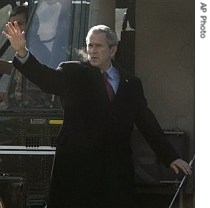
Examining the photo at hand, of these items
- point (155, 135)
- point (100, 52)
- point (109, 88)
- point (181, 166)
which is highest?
point (100, 52)

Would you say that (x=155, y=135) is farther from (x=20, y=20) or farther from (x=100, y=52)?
(x=20, y=20)

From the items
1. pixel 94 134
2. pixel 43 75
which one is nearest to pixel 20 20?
pixel 43 75

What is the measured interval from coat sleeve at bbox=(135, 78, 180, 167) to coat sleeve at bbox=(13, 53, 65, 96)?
49 cm

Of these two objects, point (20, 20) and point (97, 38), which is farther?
point (20, 20)

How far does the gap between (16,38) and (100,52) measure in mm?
518

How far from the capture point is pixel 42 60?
409 cm

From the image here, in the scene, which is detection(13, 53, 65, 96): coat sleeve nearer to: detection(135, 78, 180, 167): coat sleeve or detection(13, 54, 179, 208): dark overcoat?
detection(13, 54, 179, 208): dark overcoat

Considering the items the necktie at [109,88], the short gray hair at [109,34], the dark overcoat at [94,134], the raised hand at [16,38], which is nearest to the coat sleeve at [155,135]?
the dark overcoat at [94,134]

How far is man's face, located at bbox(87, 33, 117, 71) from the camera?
3.94 metres

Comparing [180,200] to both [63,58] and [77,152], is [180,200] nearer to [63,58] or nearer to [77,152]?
[77,152]

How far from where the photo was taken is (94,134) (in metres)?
3.94

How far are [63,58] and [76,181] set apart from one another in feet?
2.54

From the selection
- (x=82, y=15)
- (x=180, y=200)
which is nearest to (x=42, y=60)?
(x=82, y=15)

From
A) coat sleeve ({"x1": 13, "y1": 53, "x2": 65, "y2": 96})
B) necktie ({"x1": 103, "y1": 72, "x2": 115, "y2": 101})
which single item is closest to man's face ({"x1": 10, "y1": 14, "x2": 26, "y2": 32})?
coat sleeve ({"x1": 13, "y1": 53, "x2": 65, "y2": 96})
